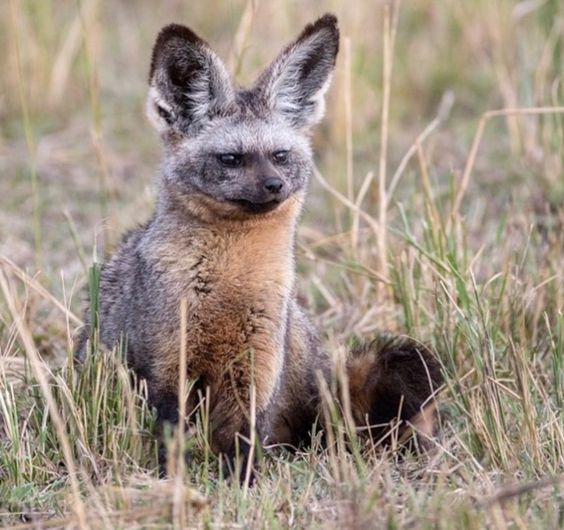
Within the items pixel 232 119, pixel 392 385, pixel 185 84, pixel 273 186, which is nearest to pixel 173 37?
pixel 185 84

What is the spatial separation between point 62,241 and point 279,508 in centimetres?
430

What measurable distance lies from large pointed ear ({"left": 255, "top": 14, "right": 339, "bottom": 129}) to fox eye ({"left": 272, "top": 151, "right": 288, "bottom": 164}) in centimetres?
26

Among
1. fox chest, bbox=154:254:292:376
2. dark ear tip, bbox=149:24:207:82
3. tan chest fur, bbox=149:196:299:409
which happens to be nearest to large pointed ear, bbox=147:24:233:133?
dark ear tip, bbox=149:24:207:82

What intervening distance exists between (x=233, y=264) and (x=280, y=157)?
0.58m

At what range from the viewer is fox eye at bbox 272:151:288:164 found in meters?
5.58

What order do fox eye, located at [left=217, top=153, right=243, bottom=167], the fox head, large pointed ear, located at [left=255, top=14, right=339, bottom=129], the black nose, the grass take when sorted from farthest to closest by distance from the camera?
large pointed ear, located at [left=255, top=14, right=339, bottom=129] < fox eye, located at [left=217, top=153, right=243, bottom=167] < the fox head < the black nose < the grass

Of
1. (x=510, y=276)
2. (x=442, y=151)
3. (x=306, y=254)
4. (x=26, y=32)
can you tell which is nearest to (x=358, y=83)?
(x=442, y=151)

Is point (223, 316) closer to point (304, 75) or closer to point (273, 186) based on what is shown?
point (273, 186)

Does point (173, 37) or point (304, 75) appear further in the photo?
point (304, 75)

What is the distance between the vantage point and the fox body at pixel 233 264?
5293mm

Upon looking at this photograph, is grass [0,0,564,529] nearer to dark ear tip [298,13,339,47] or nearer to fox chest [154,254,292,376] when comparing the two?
fox chest [154,254,292,376]

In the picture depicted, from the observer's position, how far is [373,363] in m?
5.75

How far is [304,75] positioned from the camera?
229 inches

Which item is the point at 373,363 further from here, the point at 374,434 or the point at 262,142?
the point at 262,142
